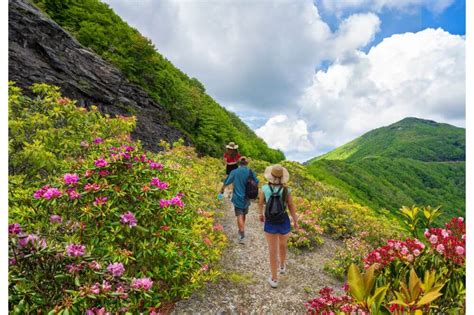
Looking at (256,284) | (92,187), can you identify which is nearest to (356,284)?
(92,187)

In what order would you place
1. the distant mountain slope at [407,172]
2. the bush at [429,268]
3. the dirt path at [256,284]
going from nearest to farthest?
the bush at [429,268] < the dirt path at [256,284] < the distant mountain slope at [407,172]

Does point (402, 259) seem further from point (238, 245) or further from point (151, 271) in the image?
point (238, 245)

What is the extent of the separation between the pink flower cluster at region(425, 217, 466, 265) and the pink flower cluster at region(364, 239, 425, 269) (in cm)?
14

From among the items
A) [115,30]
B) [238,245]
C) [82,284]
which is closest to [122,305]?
[82,284]

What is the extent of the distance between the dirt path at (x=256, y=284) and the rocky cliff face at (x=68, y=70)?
27.4 feet

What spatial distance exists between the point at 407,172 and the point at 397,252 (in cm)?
13111

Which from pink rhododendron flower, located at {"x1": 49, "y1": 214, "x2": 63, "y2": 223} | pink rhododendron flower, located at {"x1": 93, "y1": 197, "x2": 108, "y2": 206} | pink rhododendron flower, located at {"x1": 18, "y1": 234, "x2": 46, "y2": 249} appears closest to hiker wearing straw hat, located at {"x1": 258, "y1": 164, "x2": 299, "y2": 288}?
pink rhododendron flower, located at {"x1": 93, "y1": 197, "x2": 108, "y2": 206}

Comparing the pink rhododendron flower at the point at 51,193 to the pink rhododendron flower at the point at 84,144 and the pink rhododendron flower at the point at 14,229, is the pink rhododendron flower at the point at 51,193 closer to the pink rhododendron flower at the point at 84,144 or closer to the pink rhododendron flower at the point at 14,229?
the pink rhododendron flower at the point at 14,229

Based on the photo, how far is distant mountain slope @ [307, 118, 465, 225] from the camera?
52.9 metres

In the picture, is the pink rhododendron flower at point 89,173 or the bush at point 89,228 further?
the pink rhododendron flower at point 89,173

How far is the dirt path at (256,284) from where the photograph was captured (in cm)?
446

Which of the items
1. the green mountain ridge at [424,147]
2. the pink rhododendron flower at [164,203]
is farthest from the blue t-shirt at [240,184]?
the green mountain ridge at [424,147]

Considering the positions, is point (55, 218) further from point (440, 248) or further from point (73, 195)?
point (440, 248)
